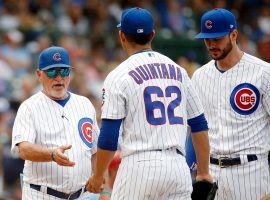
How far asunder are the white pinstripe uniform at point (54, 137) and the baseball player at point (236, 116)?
1078mm

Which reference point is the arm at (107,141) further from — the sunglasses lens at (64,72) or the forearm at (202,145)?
the sunglasses lens at (64,72)

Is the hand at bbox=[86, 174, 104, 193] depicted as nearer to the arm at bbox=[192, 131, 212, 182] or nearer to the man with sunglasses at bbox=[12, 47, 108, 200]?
the man with sunglasses at bbox=[12, 47, 108, 200]

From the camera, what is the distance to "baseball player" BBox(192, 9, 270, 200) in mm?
7152

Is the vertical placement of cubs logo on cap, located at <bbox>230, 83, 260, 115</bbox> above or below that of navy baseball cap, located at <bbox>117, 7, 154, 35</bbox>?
below

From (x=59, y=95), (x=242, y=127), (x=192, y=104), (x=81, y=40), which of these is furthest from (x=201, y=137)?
(x=81, y=40)

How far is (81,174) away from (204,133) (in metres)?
1.20

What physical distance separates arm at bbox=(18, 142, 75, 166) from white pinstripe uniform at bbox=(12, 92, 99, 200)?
3.8 inches

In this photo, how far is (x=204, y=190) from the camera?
6863 millimetres

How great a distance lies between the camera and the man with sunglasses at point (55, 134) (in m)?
7.02

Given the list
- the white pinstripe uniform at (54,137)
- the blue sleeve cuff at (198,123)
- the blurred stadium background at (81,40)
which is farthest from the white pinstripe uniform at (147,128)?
the blurred stadium background at (81,40)

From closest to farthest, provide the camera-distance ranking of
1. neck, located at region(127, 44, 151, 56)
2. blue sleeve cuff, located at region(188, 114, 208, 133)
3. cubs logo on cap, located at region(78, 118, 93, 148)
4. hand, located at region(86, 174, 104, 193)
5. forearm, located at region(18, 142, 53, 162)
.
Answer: hand, located at region(86, 174, 104, 193) → neck, located at region(127, 44, 151, 56) → blue sleeve cuff, located at region(188, 114, 208, 133) → forearm, located at region(18, 142, 53, 162) → cubs logo on cap, located at region(78, 118, 93, 148)

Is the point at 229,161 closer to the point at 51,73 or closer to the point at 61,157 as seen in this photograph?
the point at 61,157

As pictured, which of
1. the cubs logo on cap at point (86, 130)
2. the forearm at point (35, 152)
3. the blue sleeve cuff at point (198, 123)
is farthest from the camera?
the cubs logo on cap at point (86, 130)

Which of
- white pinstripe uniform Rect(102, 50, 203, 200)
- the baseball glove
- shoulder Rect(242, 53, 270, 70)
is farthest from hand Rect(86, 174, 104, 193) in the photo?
shoulder Rect(242, 53, 270, 70)
